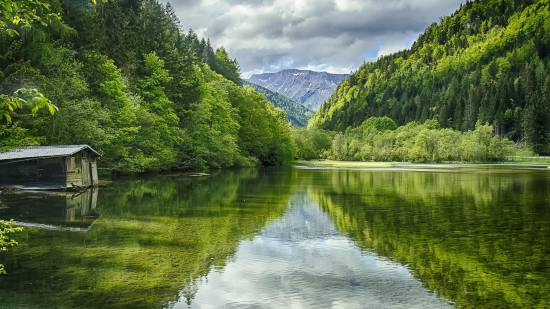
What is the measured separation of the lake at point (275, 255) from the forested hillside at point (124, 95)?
6102mm

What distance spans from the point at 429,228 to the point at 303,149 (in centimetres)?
14373

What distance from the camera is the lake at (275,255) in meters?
11.3

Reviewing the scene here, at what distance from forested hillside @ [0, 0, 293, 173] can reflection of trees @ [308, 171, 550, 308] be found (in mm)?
11230

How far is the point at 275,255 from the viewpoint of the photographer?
16234 mm

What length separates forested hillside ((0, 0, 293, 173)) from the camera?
3759 centimetres

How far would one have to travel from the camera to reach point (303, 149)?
164875 millimetres

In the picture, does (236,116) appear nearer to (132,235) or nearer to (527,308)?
(132,235)

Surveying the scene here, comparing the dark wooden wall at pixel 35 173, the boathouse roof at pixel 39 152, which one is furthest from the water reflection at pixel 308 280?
the dark wooden wall at pixel 35 173

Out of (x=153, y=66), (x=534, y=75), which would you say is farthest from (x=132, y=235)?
(x=534, y=75)

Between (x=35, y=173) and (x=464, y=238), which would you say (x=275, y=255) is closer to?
(x=464, y=238)

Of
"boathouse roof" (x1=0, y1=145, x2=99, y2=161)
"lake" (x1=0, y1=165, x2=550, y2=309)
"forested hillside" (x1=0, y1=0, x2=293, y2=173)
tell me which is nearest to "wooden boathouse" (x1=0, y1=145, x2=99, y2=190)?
"boathouse roof" (x1=0, y1=145, x2=99, y2=161)

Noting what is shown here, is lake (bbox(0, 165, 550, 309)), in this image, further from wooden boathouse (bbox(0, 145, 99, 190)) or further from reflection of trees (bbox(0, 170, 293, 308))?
wooden boathouse (bbox(0, 145, 99, 190))

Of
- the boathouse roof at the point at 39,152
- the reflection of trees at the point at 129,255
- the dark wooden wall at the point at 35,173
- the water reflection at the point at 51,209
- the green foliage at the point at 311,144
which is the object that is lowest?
the reflection of trees at the point at 129,255

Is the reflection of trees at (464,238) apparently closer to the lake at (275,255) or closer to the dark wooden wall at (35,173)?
the lake at (275,255)
